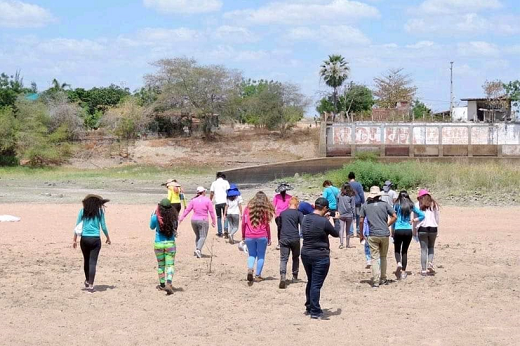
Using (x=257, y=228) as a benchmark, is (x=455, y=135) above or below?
above

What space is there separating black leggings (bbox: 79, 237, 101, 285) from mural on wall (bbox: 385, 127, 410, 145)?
42075 mm

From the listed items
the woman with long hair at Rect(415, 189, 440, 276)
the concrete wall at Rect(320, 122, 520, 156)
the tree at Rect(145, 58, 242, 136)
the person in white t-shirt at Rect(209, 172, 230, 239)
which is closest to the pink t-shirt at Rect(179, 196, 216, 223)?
the person in white t-shirt at Rect(209, 172, 230, 239)

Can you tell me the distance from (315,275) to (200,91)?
56.1 metres

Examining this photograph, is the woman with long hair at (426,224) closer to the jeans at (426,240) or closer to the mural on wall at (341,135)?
the jeans at (426,240)

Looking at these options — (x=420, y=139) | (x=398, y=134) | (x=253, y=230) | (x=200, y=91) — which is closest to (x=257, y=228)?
(x=253, y=230)

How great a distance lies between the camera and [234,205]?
1678 centimetres

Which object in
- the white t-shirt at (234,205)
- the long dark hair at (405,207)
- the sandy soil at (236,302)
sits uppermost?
the long dark hair at (405,207)

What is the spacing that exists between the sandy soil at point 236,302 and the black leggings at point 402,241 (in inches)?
17.6

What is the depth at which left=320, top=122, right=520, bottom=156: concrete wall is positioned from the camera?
52.0 meters

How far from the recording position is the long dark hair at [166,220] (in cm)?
1146

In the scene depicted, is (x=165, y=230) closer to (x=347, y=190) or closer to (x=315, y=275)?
(x=315, y=275)

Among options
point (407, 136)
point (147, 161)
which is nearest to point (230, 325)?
point (407, 136)

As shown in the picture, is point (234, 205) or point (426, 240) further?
point (234, 205)

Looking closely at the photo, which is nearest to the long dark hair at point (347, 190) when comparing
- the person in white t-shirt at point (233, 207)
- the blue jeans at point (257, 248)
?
the person in white t-shirt at point (233, 207)
